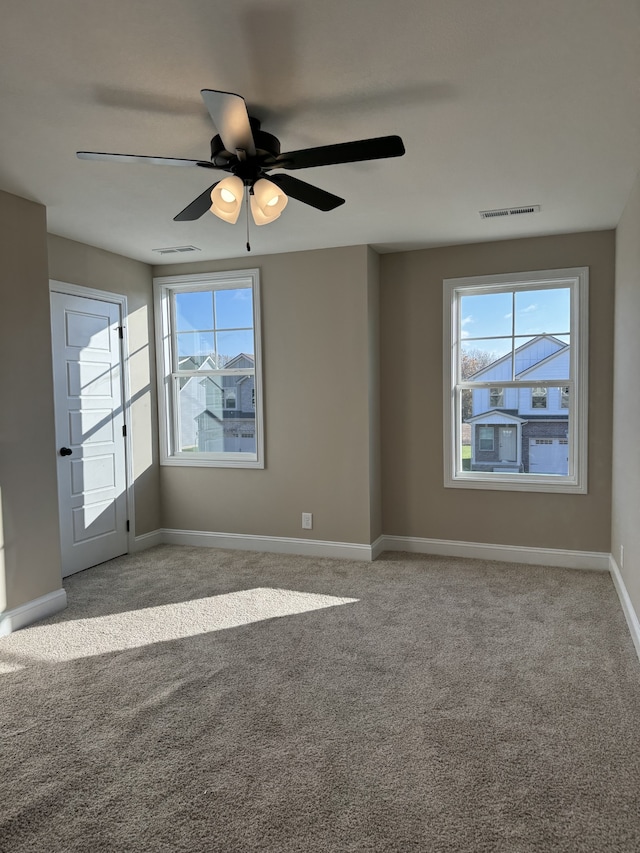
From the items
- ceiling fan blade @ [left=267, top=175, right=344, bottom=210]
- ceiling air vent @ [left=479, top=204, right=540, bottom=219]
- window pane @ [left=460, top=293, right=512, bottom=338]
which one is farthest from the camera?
window pane @ [left=460, top=293, right=512, bottom=338]

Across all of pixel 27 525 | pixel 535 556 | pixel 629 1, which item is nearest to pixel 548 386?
pixel 535 556

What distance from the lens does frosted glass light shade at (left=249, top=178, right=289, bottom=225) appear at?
229 centimetres

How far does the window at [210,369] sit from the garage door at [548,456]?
7.49 ft

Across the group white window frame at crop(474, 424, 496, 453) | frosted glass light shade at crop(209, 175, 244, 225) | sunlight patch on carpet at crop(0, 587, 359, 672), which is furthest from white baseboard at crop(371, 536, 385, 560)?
frosted glass light shade at crop(209, 175, 244, 225)

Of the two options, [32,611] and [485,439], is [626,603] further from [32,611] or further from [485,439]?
[32,611]

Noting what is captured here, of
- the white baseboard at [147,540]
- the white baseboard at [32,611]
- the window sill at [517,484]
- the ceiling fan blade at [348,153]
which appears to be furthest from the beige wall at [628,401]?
the white baseboard at [147,540]

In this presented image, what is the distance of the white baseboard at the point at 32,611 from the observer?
10.9 feet

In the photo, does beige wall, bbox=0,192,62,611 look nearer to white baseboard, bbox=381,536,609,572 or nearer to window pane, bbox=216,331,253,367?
window pane, bbox=216,331,253,367

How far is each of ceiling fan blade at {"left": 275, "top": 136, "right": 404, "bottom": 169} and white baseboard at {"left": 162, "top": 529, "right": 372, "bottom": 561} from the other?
3219mm

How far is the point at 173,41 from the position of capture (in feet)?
6.20

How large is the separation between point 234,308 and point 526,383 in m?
2.61

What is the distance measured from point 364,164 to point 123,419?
307cm

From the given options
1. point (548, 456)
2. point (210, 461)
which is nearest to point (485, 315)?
point (548, 456)

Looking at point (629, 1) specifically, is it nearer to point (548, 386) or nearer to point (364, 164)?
point (364, 164)
